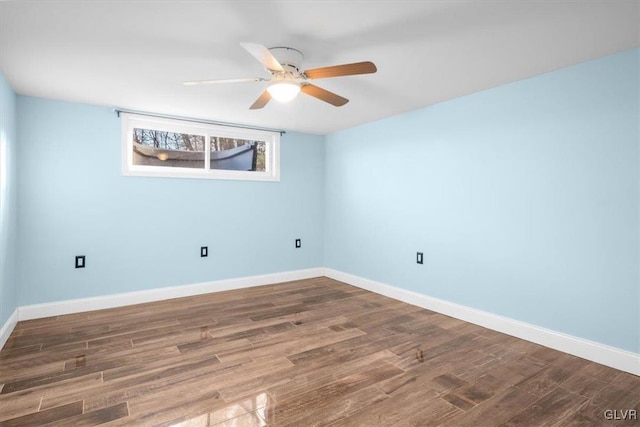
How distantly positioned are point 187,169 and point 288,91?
230 cm

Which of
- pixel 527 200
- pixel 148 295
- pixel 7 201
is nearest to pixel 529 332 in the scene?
pixel 527 200

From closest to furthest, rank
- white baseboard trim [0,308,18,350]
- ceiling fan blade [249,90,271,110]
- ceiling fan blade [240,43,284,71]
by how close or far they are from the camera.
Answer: ceiling fan blade [240,43,284,71]
ceiling fan blade [249,90,271,110]
white baseboard trim [0,308,18,350]

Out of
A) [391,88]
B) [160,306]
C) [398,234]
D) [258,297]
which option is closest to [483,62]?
[391,88]

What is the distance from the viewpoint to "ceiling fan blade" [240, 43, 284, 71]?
1679mm

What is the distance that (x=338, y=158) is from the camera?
477cm

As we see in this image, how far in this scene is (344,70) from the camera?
1.91m

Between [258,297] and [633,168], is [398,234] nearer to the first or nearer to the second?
[258,297]

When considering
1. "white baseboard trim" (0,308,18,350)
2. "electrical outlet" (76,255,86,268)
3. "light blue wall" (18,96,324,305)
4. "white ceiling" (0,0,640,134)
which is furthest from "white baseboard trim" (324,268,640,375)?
"white baseboard trim" (0,308,18,350)

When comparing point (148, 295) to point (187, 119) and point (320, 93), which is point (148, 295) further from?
point (320, 93)

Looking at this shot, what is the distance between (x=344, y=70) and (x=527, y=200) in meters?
1.88

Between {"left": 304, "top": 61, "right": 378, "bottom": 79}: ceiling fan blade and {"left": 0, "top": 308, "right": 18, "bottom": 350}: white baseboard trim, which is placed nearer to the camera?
{"left": 304, "top": 61, "right": 378, "bottom": 79}: ceiling fan blade

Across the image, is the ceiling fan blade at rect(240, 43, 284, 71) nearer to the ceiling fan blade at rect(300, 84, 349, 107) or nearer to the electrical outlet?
the ceiling fan blade at rect(300, 84, 349, 107)

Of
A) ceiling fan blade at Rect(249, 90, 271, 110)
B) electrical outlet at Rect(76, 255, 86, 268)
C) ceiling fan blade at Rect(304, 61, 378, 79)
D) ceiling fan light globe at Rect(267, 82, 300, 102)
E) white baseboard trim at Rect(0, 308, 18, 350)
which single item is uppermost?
ceiling fan blade at Rect(249, 90, 271, 110)

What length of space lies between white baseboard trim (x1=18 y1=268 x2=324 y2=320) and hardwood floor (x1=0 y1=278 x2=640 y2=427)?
0.44 ft
